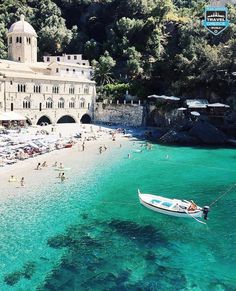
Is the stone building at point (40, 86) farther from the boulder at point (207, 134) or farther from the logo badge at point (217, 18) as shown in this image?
the logo badge at point (217, 18)

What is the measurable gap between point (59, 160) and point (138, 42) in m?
48.1

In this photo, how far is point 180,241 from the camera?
24.2m

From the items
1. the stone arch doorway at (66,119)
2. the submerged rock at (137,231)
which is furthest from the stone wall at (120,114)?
the submerged rock at (137,231)

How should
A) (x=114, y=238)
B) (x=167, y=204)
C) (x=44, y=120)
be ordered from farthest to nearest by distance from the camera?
(x=44, y=120)
(x=167, y=204)
(x=114, y=238)

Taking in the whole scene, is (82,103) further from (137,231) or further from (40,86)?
(137,231)

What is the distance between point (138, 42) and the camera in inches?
3403

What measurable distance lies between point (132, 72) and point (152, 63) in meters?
4.33

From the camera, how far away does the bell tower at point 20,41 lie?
244 ft

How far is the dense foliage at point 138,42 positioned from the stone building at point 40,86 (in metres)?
6.10

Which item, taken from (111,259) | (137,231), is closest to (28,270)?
(111,259)

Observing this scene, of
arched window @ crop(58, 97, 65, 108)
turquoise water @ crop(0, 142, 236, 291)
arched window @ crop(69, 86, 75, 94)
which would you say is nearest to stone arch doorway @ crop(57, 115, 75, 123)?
arched window @ crop(58, 97, 65, 108)

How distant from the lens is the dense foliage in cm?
6850

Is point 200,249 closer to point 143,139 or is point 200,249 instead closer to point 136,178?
point 136,178

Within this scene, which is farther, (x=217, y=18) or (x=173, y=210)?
(x=217, y=18)
